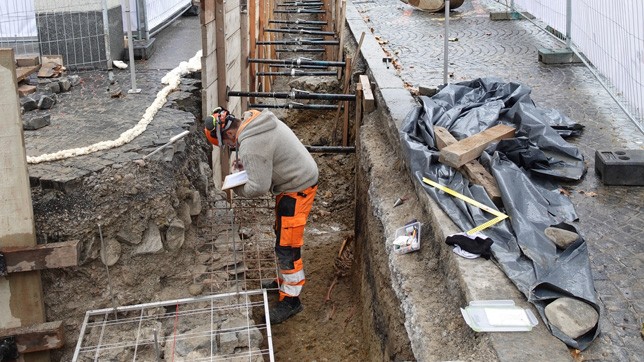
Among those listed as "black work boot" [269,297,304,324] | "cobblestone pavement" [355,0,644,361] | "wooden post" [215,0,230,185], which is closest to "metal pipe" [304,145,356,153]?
"wooden post" [215,0,230,185]

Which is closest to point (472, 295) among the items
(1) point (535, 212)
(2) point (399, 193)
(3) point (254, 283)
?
(1) point (535, 212)

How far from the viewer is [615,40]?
7777 millimetres

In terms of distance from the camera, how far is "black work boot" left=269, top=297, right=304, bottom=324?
6652 millimetres

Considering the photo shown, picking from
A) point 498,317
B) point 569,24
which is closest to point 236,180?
point 498,317

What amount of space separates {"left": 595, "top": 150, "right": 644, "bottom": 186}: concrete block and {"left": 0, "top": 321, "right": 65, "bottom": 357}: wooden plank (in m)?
4.70

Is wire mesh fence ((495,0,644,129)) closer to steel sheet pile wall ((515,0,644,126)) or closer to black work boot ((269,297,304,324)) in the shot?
steel sheet pile wall ((515,0,644,126))

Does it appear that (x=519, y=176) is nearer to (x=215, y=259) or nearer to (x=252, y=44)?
(x=215, y=259)

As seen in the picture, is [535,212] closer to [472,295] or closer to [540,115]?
[472,295]

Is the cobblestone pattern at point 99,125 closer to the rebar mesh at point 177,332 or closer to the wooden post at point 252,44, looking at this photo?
the rebar mesh at point 177,332

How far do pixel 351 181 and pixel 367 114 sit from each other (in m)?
1.69

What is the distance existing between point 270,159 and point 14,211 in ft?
7.08

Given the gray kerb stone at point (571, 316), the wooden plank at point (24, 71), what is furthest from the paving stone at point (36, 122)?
the gray kerb stone at point (571, 316)

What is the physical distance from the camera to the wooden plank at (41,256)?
5195mm

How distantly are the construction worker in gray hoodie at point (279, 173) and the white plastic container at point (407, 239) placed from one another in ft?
4.41
